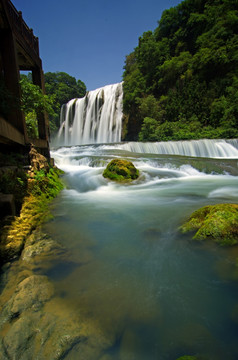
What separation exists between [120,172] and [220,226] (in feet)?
18.9

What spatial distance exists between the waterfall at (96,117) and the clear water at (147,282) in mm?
27224

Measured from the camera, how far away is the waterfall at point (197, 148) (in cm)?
1476

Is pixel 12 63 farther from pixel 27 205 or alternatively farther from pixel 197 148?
pixel 197 148

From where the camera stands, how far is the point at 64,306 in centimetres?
192

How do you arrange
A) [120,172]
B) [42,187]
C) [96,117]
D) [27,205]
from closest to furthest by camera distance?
[27,205] → [42,187] → [120,172] → [96,117]

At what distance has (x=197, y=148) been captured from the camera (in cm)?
1542

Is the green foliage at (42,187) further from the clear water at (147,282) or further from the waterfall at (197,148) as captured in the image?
the waterfall at (197,148)

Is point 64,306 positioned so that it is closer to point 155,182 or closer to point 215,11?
point 155,182

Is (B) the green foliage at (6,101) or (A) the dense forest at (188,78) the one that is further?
(A) the dense forest at (188,78)

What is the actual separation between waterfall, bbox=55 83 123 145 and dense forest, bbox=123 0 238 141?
248cm

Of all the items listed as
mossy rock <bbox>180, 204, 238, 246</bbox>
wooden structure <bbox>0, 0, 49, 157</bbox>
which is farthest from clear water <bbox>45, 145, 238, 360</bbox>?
wooden structure <bbox>0, 0, 49, 157</bbox>

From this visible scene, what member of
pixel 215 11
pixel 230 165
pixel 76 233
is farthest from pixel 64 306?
pixel 215 11

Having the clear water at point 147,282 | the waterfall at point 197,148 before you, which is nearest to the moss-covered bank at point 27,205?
the clear water at point 147,282

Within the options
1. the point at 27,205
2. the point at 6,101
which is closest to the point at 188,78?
the point at 6,101
